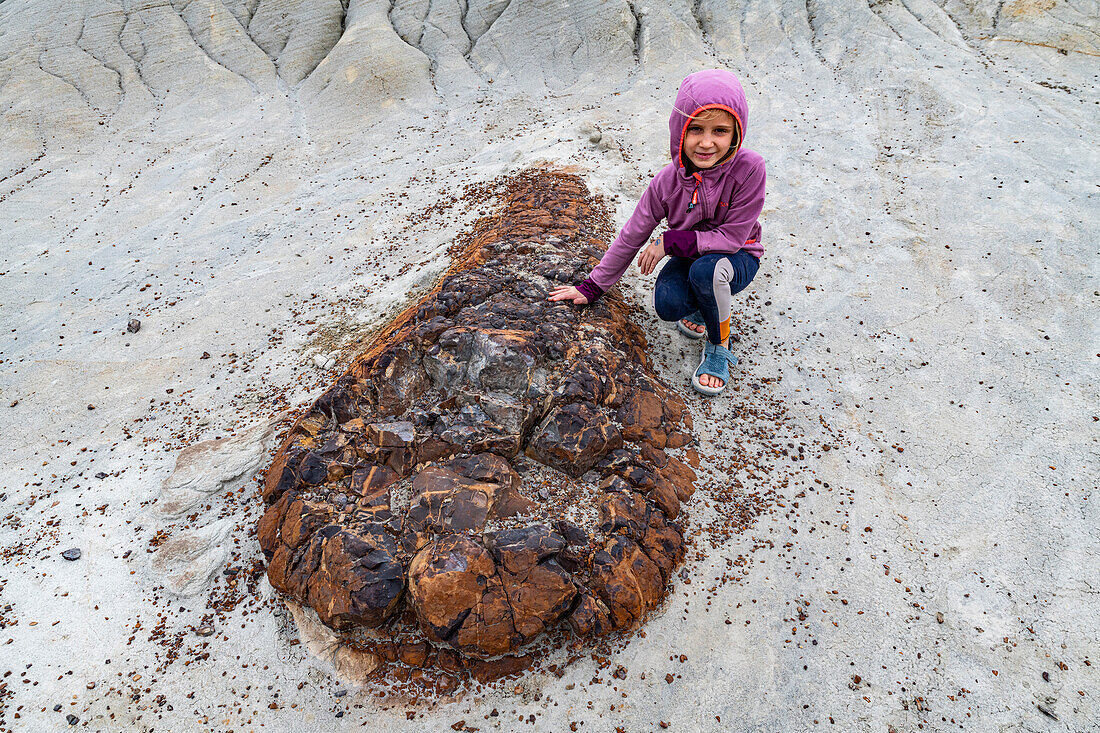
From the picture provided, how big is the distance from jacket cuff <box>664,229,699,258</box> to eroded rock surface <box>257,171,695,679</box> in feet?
1.90

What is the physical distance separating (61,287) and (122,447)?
359 centimetres

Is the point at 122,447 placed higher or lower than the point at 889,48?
lower

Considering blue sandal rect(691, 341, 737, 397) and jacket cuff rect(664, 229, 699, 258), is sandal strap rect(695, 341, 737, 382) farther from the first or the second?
jacket cuff rect(664, 229, 699, 258)

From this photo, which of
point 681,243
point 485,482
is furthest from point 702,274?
point 485,482

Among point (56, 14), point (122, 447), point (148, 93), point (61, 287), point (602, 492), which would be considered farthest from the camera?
point (56, 14)

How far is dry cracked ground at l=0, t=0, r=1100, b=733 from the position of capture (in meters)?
2.45

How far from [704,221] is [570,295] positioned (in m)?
0.95

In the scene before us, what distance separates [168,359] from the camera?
195 inches

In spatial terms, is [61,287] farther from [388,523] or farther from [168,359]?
[388,523]

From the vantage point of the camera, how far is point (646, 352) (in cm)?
387

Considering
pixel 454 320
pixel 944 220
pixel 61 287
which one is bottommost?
pixel 61 287

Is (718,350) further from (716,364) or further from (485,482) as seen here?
(485,482)

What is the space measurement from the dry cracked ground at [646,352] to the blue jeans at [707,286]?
34cm

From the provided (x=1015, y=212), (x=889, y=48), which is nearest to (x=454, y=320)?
(x=1015, y=212)
